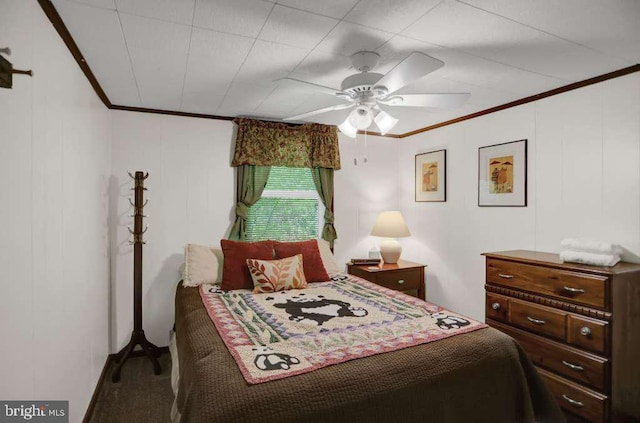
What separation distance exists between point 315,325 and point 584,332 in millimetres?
1724

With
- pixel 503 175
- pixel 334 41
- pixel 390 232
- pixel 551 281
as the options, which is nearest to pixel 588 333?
pixel 551 281

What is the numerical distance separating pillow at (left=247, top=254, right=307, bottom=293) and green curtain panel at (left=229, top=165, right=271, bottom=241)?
0.80m

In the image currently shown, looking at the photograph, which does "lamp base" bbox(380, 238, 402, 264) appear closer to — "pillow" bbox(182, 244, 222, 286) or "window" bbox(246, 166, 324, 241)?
"window" bbox(246, 166, 324, 241)

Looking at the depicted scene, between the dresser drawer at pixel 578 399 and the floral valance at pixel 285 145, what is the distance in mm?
→ 2775

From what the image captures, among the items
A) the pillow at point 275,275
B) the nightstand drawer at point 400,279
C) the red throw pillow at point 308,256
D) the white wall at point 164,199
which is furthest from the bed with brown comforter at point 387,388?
the nightstand drawer at point 400,279

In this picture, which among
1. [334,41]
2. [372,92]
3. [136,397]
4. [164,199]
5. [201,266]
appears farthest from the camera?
[164,199]

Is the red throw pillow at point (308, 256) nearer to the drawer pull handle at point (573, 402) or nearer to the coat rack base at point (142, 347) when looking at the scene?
the coat rack base at point (142, 347)

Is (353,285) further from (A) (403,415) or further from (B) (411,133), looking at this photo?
(B) (411,133)

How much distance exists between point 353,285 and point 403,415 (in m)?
1.58

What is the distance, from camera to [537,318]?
8.32 ft

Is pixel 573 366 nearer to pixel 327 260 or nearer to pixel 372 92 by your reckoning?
pixel 327 260

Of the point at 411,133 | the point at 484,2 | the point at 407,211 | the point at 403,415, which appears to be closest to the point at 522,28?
the point at 484,2

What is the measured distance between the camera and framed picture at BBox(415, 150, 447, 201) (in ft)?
13.0

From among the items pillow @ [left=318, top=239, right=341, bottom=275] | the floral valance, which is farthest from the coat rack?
pillow @ [left=318, top=239, right=341, bottom=275]
